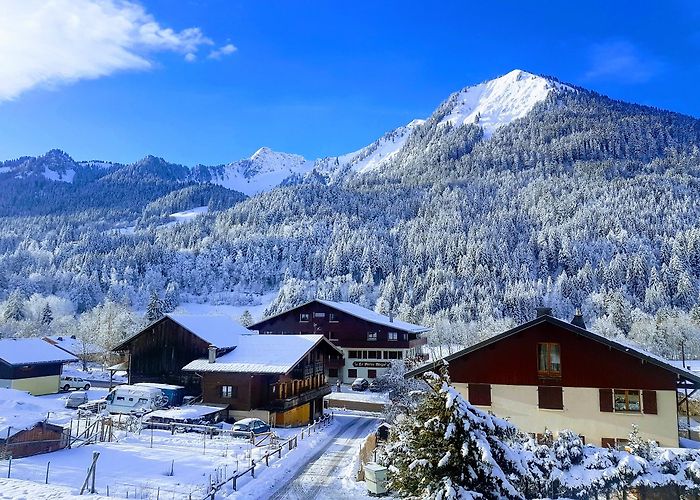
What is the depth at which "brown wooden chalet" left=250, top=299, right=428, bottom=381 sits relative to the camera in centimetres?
7050

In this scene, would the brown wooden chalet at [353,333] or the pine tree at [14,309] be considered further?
the pine tree at [14,309]

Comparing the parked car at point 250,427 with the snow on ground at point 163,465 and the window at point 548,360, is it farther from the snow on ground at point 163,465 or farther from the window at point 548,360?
the window at point 548,360

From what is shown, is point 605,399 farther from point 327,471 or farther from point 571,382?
point 327,471

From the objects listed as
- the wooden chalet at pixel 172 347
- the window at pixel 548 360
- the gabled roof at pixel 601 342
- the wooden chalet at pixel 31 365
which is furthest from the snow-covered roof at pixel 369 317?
the window at pixel 548 360

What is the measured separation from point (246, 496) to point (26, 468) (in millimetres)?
11012

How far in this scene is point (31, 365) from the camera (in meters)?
54.4

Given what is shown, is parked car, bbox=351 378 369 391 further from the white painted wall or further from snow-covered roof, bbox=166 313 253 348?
the white painted wall

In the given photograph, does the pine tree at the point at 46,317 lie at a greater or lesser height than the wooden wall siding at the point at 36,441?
greater

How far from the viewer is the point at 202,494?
2175 cm

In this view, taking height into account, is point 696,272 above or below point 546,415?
above

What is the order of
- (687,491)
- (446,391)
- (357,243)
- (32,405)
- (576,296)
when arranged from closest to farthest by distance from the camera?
1. (446,391)
2. (687,491)
3. (32,405)
4. (576,296)
5. (357,243)

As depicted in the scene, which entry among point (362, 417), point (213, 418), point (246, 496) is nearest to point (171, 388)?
point (213, 418)

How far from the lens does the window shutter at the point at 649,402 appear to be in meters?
26.6

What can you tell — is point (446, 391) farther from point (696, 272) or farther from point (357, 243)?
point (357, 243)
